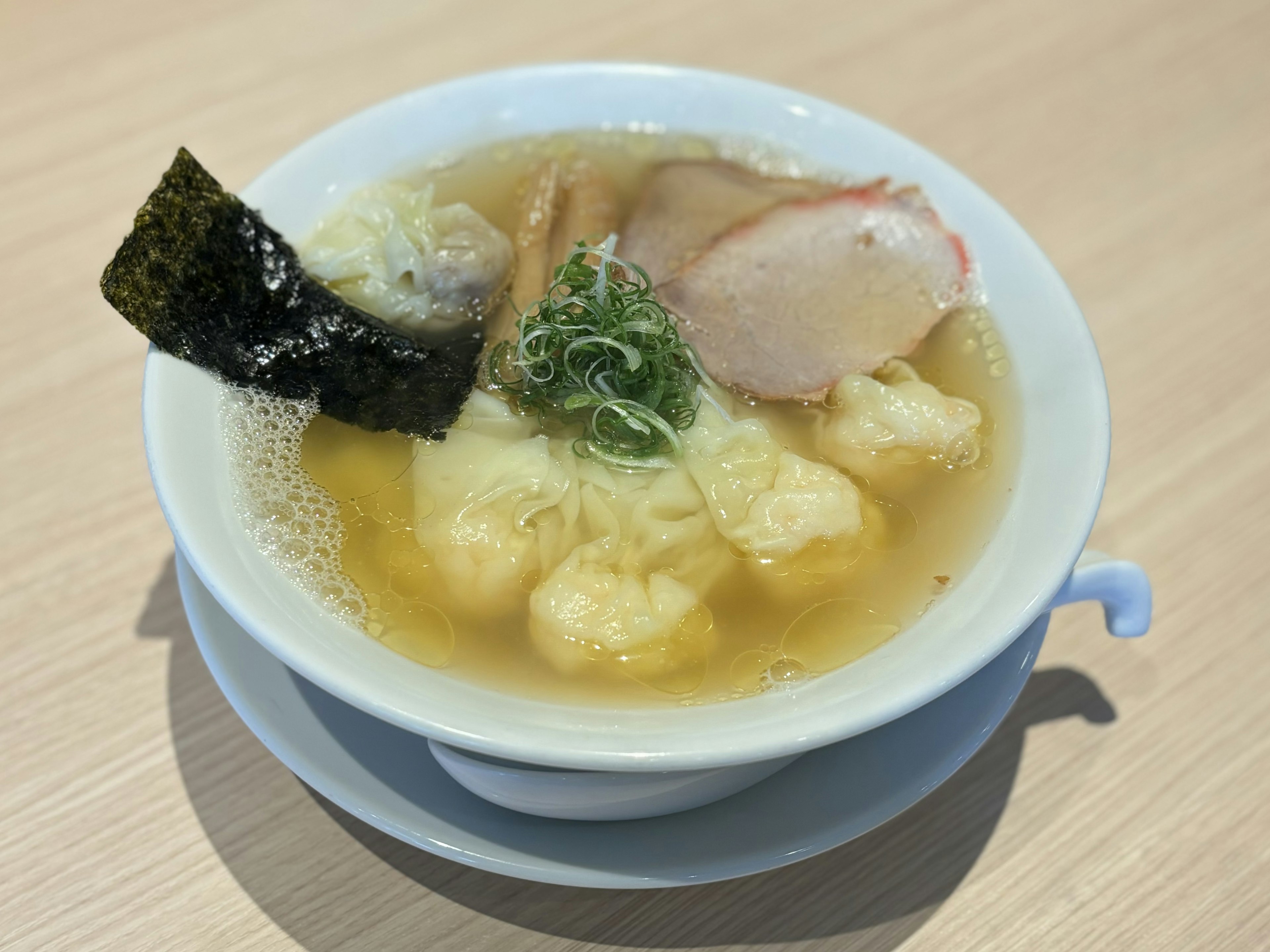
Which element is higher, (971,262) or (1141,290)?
(971,262)

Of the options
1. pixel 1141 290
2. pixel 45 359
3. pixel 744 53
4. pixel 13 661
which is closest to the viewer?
pixel 13 661

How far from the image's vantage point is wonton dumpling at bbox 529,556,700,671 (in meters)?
1.38

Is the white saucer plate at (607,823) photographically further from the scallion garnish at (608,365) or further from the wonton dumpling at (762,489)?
the scallion garnish at (608,365)

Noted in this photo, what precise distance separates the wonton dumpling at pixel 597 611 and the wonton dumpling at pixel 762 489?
0.16 metres

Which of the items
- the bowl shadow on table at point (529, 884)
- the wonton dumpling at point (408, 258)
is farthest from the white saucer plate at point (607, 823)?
the wonton dumpling at point (408, 258)

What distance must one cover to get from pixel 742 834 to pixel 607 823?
0.19m

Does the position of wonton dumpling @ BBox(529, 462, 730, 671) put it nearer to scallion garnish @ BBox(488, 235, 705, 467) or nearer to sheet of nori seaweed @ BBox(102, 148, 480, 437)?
scallion garnish @ BBox(488, 235, 705, 467)

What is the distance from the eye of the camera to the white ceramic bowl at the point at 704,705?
1.11 metres

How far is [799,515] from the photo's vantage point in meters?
1.53

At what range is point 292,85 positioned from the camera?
2748 mm

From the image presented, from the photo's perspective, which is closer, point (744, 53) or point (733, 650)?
point (733, 650)

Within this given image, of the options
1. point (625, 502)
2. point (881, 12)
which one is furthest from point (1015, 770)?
point (881, 12)

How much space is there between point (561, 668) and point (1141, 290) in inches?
72.9

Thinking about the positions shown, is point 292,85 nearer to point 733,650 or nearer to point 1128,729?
point 733,650
